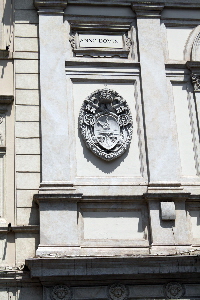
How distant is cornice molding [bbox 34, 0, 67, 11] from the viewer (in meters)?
14.5

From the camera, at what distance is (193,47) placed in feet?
48.3

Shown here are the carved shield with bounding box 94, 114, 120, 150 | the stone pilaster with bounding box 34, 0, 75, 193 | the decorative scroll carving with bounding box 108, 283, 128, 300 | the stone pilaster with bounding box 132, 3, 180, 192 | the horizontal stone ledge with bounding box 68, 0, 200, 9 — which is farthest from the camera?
the horizontal stone ledge with bounding box 68, 0, 200, 9

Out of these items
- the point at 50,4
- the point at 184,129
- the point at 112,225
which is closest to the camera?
the point at 112,225

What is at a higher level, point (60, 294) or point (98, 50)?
point (98, 50)

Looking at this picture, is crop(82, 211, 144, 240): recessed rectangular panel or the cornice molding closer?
crop(82, 211, 144, 240): recessed rectangular panel

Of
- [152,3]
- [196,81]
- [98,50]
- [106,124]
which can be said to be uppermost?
[152,3]

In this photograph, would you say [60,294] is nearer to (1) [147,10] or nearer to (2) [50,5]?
(2) [50,5]

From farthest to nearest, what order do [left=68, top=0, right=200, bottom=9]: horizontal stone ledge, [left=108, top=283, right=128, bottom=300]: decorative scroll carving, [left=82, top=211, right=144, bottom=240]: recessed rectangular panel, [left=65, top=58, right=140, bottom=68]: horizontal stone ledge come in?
1. [left=68, top=0, right=200, bottom=9]: horizontal stone ledge
2. [left=65, top=58, right=140, bottom=68]: horizontal stone ledge
3. [left=82, top=211, right=144, bottom=240]: recessed rectangular panel
4. [left=108, top=283, right=128, bottom=300]: decorative scroll carving

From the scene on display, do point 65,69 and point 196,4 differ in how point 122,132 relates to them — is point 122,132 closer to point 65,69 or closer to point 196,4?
point 65,69

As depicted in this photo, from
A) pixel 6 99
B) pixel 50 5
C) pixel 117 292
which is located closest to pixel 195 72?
pixel 50 5

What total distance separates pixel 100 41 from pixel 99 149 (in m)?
2.67

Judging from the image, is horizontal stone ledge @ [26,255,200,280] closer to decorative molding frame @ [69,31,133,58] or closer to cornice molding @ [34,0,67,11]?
decorative molding frame @ [69,31,133,58]

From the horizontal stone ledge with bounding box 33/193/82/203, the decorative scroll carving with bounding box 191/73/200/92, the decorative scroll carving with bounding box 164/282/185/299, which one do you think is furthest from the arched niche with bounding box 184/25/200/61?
the decorative scroll carving with bounding box 164/282/185/299

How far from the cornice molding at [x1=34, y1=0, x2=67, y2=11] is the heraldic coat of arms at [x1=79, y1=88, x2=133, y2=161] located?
225 centimetres
